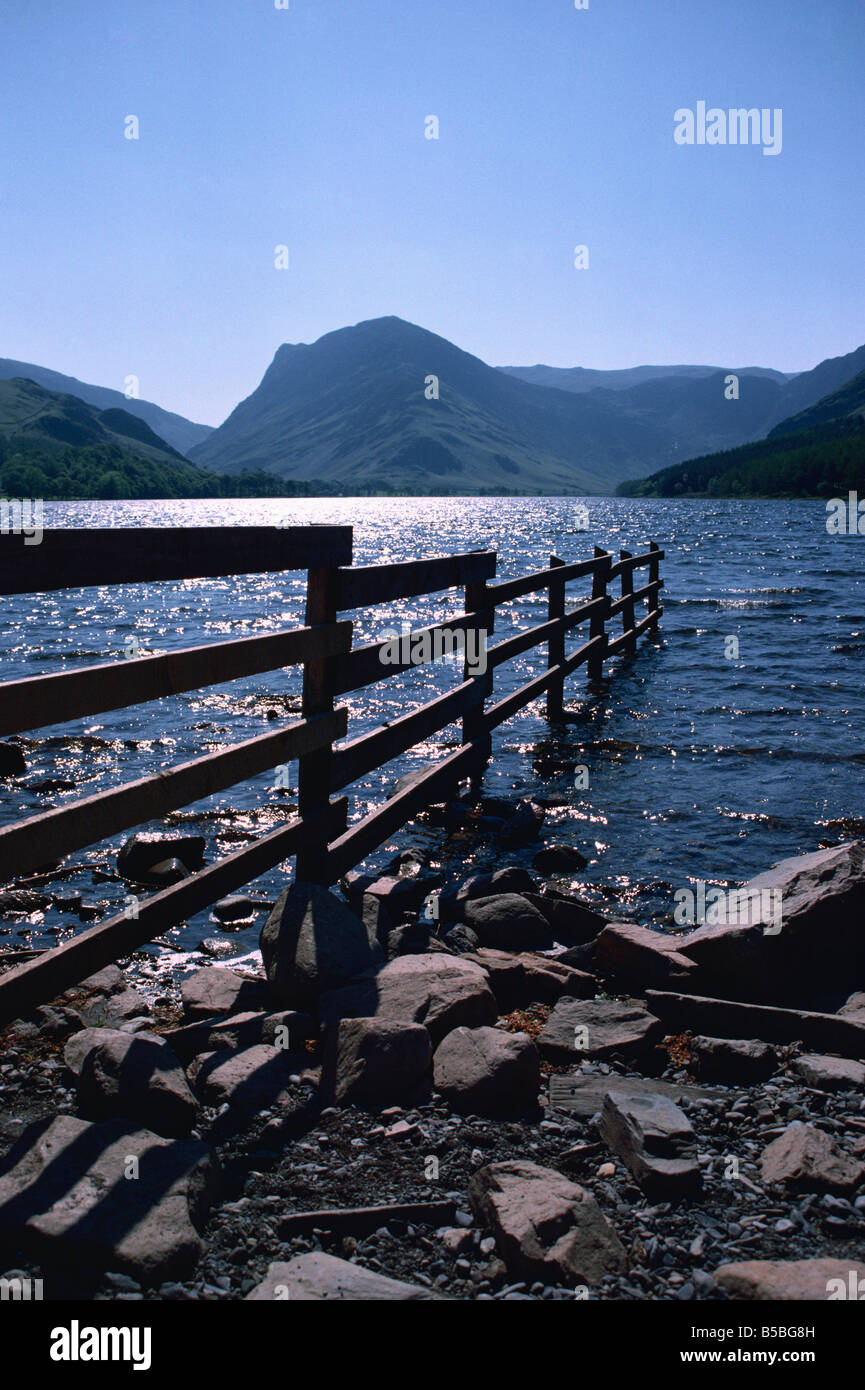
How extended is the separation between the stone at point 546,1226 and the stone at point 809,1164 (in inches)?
30.8

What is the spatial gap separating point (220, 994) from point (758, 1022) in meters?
2.74

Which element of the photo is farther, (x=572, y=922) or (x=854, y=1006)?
(x=572, y=922)

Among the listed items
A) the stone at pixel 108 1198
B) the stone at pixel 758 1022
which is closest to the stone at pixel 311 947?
the stone at pixel 108 1198

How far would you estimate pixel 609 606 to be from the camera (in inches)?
633

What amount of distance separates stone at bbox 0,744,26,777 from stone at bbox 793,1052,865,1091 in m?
9.08

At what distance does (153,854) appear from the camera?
751 centimetres

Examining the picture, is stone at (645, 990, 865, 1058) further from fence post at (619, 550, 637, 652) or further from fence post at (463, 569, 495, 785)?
fence post at (619, 550, 637, 652)

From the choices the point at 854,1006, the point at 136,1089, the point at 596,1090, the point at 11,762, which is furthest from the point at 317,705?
the point at 11,762

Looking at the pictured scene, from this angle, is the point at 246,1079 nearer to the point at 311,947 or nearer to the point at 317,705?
the point at 311,947

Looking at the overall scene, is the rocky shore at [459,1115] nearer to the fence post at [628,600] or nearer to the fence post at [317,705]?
the fence post at [317,705]

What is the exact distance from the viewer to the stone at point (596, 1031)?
4.34 meters
